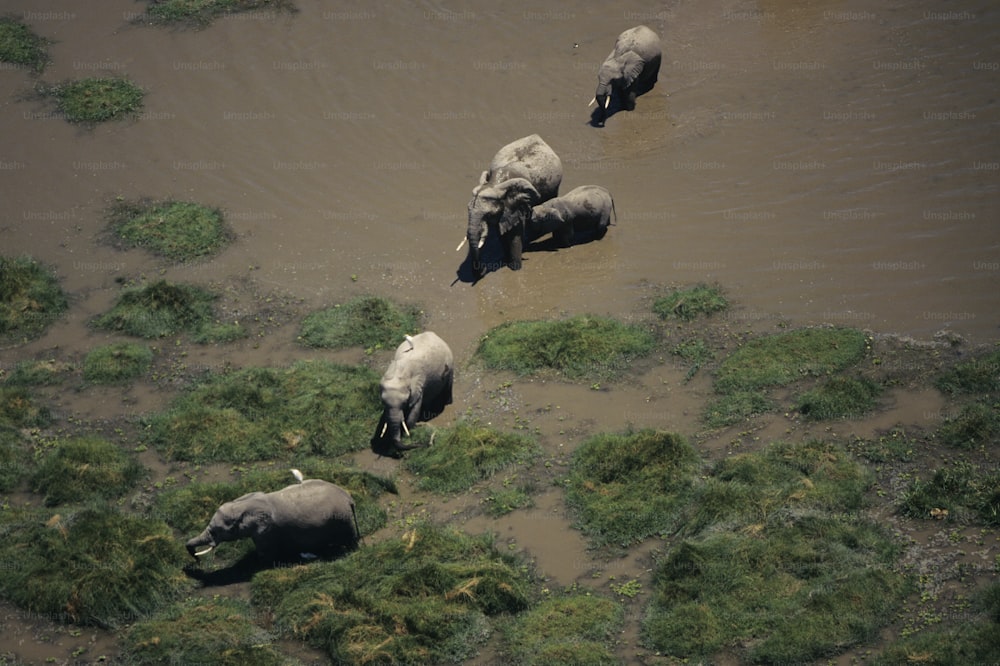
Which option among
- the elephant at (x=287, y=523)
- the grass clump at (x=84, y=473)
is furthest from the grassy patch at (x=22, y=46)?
the elephant at (x=287, y=523)

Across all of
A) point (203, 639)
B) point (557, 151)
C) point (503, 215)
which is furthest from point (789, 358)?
point (203, 639)

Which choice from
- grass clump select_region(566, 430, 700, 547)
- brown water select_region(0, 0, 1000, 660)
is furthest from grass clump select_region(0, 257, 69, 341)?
grass clump select_region(566, 430, 700, 547)

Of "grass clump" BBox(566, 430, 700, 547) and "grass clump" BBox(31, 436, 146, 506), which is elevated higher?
"grass clump" BBox(566, 430, 700, 547)

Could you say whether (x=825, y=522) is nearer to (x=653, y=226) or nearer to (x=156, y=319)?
(x=653, y=226)

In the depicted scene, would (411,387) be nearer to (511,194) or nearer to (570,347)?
(570,347)

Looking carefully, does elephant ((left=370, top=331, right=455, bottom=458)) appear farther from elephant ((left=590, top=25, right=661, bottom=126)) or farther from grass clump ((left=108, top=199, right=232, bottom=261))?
elephant ((left=590, top=25, right=661, bottom=126))
